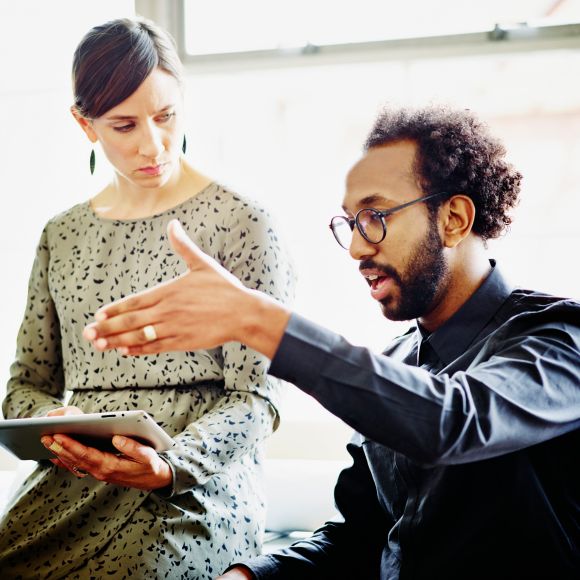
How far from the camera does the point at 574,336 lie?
3.80 ft

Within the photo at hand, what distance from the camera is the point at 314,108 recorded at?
8.96ft

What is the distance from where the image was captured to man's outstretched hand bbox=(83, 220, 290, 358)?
3.10 feet

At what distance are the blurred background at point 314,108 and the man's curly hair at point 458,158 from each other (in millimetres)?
879

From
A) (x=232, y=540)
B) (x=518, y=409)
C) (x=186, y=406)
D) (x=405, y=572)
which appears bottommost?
(x=232, y=540)

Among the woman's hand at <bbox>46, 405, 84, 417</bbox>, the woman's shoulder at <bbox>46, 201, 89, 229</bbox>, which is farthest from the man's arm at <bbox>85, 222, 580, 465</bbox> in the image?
the woman's shoulder at <bbox>46, 201, 89, 229</bbox>

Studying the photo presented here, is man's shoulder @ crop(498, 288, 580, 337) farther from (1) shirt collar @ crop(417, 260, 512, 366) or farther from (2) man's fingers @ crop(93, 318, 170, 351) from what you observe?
(2) man's fingers @ crop(93, 318, 170, 351)

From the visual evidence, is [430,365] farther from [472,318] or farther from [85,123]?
[85,123]

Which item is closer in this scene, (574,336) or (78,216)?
(574,336)

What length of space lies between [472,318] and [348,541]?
0.50m

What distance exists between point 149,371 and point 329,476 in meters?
0.68

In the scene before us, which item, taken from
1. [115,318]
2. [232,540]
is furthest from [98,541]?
[115,318]

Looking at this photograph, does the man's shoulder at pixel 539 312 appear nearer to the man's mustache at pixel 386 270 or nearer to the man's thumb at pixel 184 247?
the man's mustache at pixel 386 270

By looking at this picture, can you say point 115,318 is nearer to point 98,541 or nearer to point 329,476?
point 98,541

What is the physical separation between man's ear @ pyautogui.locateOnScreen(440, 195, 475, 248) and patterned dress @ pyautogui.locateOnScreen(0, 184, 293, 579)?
Result: 0.44 meters
